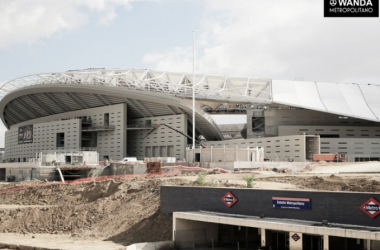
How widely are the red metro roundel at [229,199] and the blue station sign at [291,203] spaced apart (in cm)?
269

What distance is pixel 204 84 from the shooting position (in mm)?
82938

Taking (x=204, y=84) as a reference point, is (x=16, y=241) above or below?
below

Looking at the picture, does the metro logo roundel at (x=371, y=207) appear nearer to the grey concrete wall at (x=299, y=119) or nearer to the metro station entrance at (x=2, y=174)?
the grey concrete wall at (x=299, y=119)

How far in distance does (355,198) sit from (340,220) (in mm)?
1270

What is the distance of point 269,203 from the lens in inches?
1046

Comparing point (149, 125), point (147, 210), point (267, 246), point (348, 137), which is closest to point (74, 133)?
point (149, 125)

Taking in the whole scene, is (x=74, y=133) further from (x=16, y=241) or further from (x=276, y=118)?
(x=16, y=241)

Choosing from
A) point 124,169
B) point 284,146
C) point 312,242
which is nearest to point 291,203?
point 312,242

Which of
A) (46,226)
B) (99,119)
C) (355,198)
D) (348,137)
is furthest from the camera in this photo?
(99,119)

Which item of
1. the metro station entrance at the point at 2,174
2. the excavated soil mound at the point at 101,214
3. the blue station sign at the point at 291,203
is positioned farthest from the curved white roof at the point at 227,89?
the blue station sign at the point at 291,203

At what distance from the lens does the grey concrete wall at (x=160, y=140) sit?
82.6 metres

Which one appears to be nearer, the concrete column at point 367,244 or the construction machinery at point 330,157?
the concrete column at point 367,244

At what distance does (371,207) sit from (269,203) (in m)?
5.38

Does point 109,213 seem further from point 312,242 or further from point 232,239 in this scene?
point 312,242
